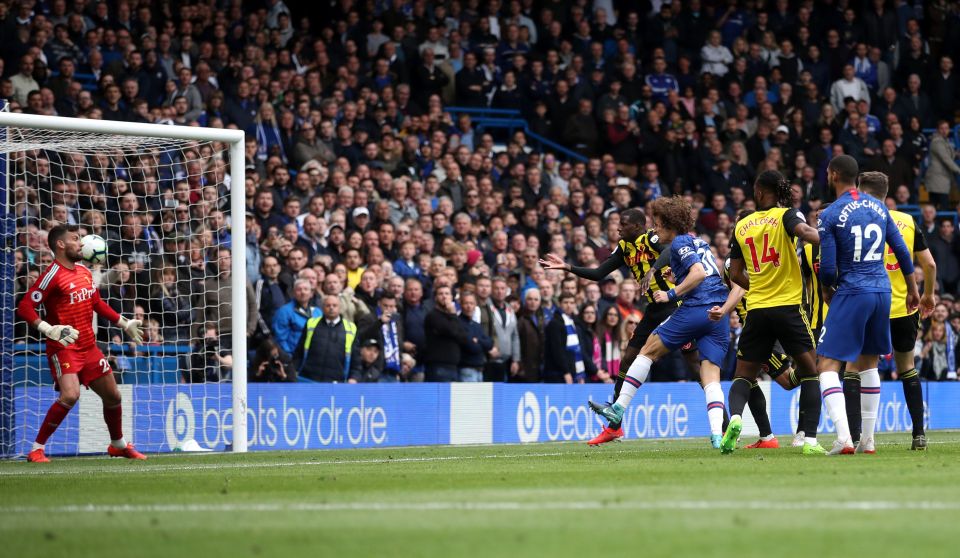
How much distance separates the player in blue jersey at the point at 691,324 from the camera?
12.6 m

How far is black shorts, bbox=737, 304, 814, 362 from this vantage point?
11781mm

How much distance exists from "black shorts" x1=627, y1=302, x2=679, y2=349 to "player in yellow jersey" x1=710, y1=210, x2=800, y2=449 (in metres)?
0.64

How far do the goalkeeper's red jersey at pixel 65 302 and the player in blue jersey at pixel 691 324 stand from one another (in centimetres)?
502

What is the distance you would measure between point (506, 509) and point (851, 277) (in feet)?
16.9

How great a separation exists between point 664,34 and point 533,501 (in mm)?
21635

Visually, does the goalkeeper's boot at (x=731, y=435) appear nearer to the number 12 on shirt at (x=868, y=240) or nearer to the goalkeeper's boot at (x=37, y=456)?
the number 12 on shirt at (x=868, y=240)

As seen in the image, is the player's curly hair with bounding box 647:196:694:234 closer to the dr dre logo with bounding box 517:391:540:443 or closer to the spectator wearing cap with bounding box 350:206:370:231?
the dr dre logo with bounding box 517:391:540:443

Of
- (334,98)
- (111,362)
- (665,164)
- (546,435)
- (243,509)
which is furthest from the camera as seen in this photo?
→ (665,164)

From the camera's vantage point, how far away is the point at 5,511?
7.68 meters

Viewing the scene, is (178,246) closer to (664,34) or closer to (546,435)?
(546,435)

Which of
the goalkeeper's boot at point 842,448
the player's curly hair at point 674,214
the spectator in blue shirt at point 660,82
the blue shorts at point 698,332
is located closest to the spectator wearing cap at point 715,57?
the spectator in blue shirt at point 660,82

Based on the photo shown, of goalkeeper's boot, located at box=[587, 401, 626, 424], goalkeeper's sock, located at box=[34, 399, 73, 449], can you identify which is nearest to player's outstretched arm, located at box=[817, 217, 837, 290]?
goalkeeper's boot, located at box=[587, 401, 626, 424]

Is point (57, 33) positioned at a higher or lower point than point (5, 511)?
higher

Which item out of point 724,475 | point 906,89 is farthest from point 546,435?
point 906,89
